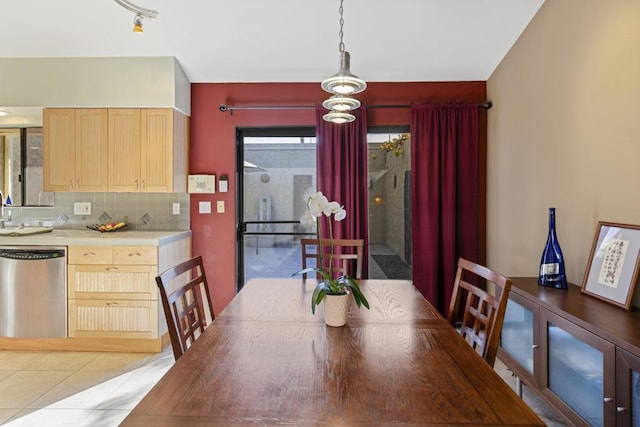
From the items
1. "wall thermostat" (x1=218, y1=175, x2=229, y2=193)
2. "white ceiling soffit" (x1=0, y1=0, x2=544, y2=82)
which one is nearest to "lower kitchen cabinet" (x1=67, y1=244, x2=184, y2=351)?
"wall thermostat" (x1=218, y1=175, x2=229, y2=193)

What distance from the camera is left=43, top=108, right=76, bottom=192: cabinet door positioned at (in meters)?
3.36

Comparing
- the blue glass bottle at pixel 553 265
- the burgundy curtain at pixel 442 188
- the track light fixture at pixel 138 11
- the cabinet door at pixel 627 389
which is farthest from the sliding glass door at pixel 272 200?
the cabinet door at pixel 627 389

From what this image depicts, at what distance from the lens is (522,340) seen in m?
2.22

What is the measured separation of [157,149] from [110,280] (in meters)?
1.20

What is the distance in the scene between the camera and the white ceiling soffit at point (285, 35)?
9.18 feet

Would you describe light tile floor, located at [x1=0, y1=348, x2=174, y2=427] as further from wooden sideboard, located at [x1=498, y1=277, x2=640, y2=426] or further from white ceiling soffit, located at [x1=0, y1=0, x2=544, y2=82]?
white ceiling soffit, located at [x1=0, y1=0, x2=544, y2=82]

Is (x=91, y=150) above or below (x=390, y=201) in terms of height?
above

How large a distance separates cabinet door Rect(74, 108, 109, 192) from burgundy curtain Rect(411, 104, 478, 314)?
112 inches

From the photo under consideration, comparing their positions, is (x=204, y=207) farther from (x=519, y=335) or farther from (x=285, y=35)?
(x=519, y=335)

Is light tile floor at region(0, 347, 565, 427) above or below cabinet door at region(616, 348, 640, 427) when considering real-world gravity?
below

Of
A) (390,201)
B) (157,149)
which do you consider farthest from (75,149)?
(390,201)

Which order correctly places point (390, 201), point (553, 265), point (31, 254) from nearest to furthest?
point (553, 265), point (31, 254), point (390, 201)

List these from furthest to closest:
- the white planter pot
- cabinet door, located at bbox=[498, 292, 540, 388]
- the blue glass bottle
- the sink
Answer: the sink
the blue glass bottle
cabinet door, located at bbox=[498, 292, 540, 388]
the white planter pot

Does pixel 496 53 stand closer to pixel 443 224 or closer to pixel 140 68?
pixel 443 224
